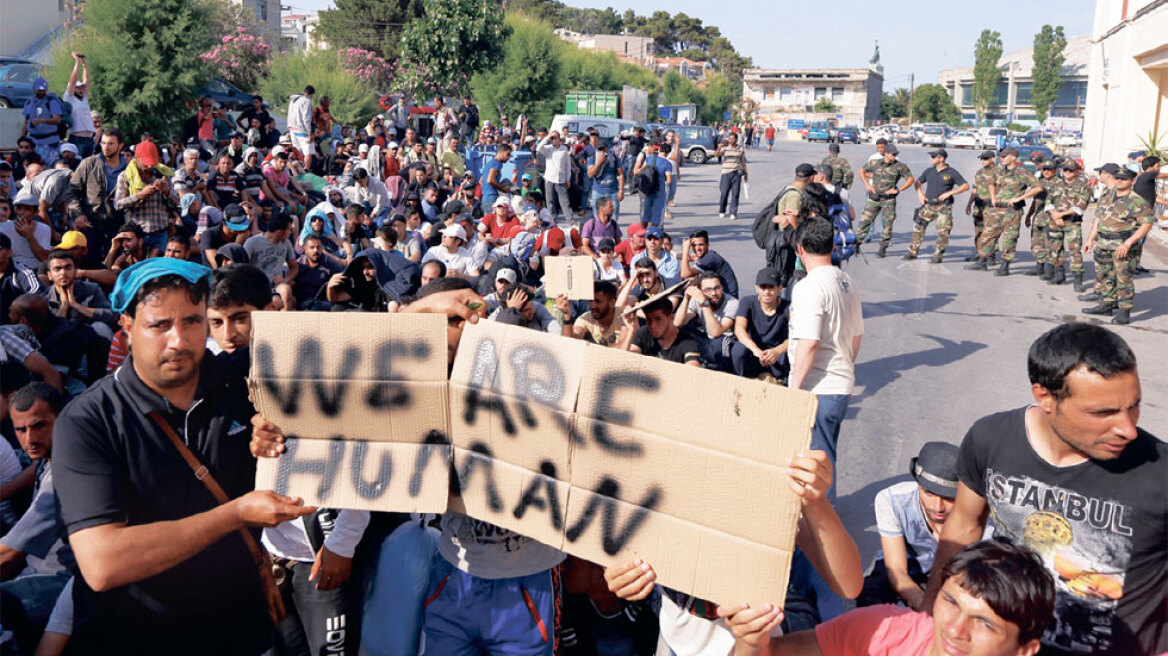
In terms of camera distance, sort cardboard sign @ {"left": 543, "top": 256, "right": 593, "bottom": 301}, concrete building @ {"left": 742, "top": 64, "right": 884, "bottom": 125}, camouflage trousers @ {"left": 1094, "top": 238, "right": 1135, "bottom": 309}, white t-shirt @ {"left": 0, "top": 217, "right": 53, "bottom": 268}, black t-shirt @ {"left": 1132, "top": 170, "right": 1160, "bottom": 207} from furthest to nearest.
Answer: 1. concrete building @ {"left": 742, "top": 64, "right": 884, "bottom": 125}
2. black t-shirt @ {"left": 1132, "top": 170, "right": 1160, "bottom": 207}
3. camouflage trousers @ {"left": 1094, "top": 238, "right": 1135, "bottom": 309}
4. white t-shirt @ {"left": 0, "top": 217, "right": 53, "bottom": 268}
5. cardboard sign @ {"left": 543, "top": 256, "right": 593, "bottom": 301}

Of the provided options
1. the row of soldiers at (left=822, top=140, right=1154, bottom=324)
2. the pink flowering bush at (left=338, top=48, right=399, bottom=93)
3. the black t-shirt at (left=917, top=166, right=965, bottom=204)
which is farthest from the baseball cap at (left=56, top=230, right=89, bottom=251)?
the pink flowering bush at (left=338, top=48, right=399, bottom=93)

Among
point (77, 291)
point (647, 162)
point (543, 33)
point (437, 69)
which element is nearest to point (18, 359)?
point (77, 291)

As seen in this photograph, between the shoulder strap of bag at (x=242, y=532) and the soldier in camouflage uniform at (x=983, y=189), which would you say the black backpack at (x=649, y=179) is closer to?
the soldier in camouflage uniform at (x=983, y=189)

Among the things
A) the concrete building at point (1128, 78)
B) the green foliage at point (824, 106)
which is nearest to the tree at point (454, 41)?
the concrete building at point (1128, 78)

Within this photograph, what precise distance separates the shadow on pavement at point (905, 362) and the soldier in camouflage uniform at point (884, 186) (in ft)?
15.8

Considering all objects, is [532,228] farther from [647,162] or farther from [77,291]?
[77,291]

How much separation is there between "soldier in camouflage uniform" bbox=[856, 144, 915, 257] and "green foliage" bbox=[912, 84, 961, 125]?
8845cm

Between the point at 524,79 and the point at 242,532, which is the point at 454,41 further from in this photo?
the point at 242,532

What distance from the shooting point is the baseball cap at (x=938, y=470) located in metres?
3.63

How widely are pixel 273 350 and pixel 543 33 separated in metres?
37.5

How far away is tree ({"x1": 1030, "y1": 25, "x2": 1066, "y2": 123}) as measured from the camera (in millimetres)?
82438

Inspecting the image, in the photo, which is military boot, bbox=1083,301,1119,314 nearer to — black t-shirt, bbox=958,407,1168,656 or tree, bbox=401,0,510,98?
black t-shirt, bbox=958,407,1168,656

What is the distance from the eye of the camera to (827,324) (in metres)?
4.79

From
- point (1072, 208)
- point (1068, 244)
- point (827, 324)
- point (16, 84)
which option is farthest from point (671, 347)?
point (16, 84)
